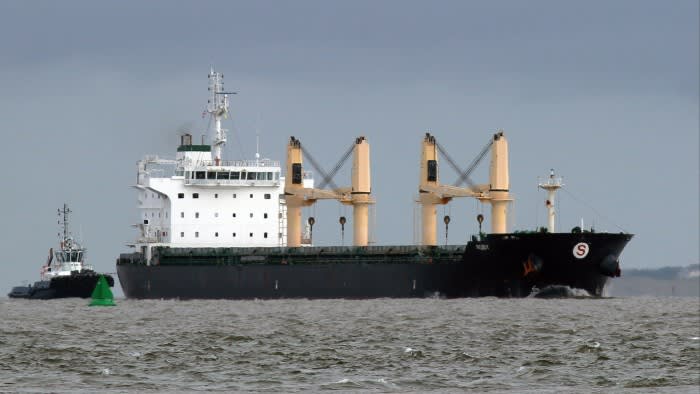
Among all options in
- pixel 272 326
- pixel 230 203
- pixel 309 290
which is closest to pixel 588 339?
pixel 272 326

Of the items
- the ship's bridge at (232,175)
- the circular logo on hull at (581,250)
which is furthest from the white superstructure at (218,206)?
the circular logo on hull at (581,250)

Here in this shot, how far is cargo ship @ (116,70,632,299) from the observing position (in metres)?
75.0

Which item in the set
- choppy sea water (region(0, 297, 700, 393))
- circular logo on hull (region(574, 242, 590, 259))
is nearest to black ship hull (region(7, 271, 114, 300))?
circular logo on hull (region(574, 242, 590, 259))

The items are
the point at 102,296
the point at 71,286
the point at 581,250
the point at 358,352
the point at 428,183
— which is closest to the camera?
the point at 358,352

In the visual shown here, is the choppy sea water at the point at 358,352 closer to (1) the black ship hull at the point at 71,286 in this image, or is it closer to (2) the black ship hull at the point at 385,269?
(2) the black ship hull at the point at 385,269

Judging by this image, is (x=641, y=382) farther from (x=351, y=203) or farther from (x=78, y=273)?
(x=78, y=273)

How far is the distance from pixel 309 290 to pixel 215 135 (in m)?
14.9

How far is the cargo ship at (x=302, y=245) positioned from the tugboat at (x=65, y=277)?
273 inches

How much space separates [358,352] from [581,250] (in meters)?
35.3

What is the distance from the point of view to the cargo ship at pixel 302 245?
246ft

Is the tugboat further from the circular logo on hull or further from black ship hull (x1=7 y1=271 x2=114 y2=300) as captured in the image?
the circular logo on hull

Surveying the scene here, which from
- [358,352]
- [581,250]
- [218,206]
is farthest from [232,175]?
[358,352]

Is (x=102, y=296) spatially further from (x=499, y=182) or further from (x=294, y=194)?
(x=499, y=182)

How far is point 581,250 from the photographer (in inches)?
2916
